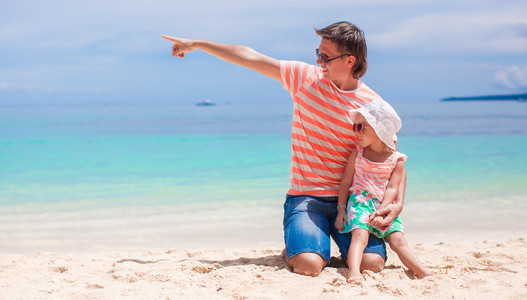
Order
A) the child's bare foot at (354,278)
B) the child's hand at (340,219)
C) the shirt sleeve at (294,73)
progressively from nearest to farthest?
the child's bare foot at (354,278), the child's hand at (340,219), the shirt sleeve at (294,73)

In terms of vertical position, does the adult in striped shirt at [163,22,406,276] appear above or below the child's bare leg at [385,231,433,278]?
above

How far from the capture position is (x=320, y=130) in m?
3.40

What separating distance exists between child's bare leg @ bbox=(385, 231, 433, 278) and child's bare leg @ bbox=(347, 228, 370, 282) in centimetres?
17

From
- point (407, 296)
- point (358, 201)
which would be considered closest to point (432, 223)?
point (358, 201)

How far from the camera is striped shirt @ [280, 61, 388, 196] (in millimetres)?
3357

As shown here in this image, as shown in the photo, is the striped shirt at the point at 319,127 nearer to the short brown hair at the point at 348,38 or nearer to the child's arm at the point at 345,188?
the child's arm at the point at 345,188

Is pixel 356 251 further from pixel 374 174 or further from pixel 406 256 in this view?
pixel 374 174

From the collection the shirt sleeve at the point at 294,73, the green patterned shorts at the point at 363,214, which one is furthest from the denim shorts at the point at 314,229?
the shirt sleeve at the point at 294,73

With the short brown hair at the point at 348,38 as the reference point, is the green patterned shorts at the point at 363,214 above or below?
below

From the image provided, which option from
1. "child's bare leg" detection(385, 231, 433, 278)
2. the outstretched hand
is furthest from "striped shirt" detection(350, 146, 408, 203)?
the outstretched hand

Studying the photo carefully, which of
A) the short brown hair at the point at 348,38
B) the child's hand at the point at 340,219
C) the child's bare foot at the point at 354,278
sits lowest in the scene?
the child's bare foot at the point at 354,278

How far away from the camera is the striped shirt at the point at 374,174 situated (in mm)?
3252

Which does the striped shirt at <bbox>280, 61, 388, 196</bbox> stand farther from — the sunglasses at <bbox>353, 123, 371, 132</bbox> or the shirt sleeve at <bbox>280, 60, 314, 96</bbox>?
the sunglasses at <bbox>353, 123, 371, 132</bbox>

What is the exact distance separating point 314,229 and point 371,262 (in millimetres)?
429
